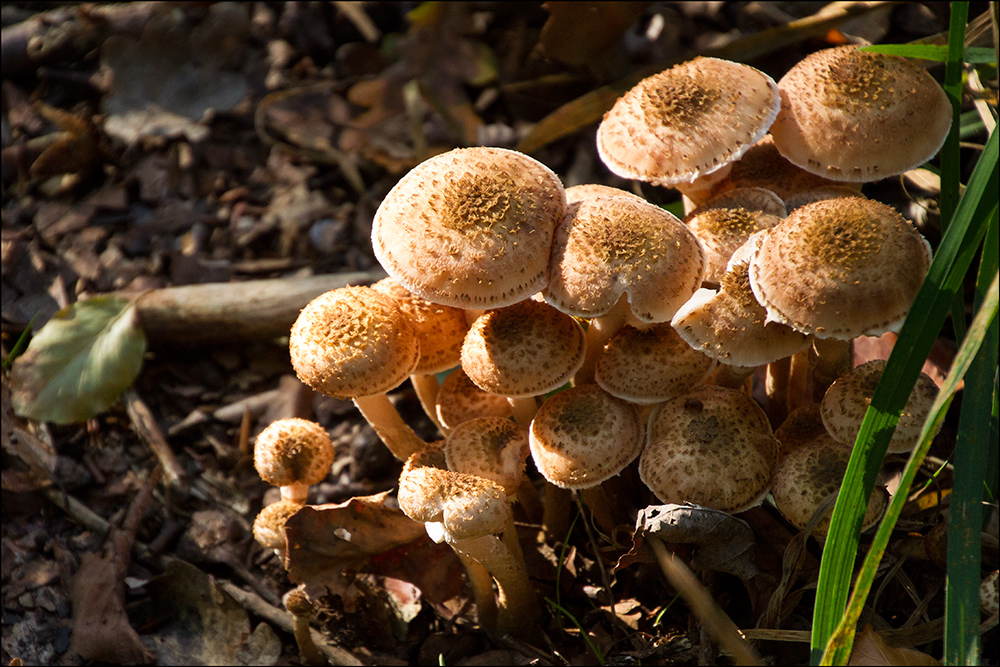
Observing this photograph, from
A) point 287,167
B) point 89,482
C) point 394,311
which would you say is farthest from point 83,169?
point 394,311

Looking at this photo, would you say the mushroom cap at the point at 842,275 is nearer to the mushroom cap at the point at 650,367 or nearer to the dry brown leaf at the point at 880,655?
the mushroom cap at the point at 650,367

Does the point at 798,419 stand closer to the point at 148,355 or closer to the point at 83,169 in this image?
the point at 148,355

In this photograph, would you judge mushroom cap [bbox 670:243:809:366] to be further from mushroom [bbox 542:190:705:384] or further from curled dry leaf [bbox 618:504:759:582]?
curled dry leaf [bbox 618:504:759:582]

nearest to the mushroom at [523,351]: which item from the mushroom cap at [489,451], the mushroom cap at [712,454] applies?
the mushroom cap at [489,451]

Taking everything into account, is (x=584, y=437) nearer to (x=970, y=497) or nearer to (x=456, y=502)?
(x=456, y=502)

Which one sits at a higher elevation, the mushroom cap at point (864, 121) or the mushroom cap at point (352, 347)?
the mushroom cap at point (864, 121)

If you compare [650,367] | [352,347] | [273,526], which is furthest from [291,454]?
[650,367]
